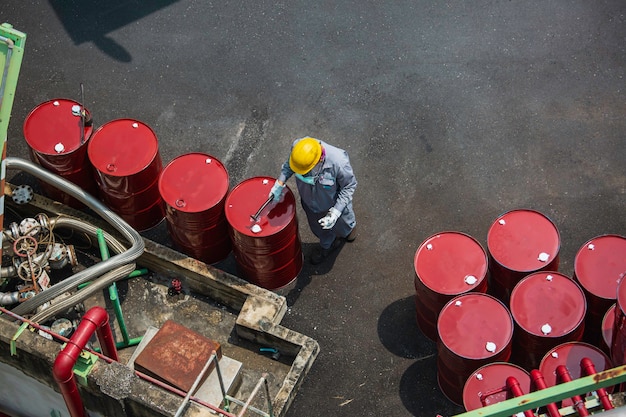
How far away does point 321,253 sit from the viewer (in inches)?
435

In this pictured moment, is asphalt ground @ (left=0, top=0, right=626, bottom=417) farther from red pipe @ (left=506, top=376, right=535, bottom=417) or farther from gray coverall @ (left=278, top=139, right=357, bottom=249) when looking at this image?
red pipe @ (left=506, top=376, right=535, bottom=417)

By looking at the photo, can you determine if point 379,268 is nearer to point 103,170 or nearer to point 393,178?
point 393,178

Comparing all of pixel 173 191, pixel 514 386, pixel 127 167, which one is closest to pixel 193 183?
pixel 173 191

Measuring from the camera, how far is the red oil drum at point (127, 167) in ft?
35.0

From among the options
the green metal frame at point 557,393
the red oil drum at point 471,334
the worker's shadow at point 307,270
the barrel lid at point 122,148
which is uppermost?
the green metal frame at point 557,393

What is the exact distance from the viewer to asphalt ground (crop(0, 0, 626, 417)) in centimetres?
1062

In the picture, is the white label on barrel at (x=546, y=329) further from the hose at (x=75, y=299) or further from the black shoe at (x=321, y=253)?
the hose at (x=75, y=299)

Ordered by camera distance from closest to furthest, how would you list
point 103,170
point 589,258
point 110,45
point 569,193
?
1. point 589,258
2. point 103,170
3. point 569,193
4. point 110,45

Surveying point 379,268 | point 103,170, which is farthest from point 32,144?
point 379,268

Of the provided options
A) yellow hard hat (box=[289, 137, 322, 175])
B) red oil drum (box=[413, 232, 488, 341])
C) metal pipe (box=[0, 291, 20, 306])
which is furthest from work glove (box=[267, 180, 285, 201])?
metal pipe (box=[0, 291, 20, 306])

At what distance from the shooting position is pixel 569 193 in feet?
37.2

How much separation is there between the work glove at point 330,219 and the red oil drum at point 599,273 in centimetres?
264

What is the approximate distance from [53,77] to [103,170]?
306 cm

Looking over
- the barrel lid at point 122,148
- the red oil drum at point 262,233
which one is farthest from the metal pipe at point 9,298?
the red oil drum at point 262,233
